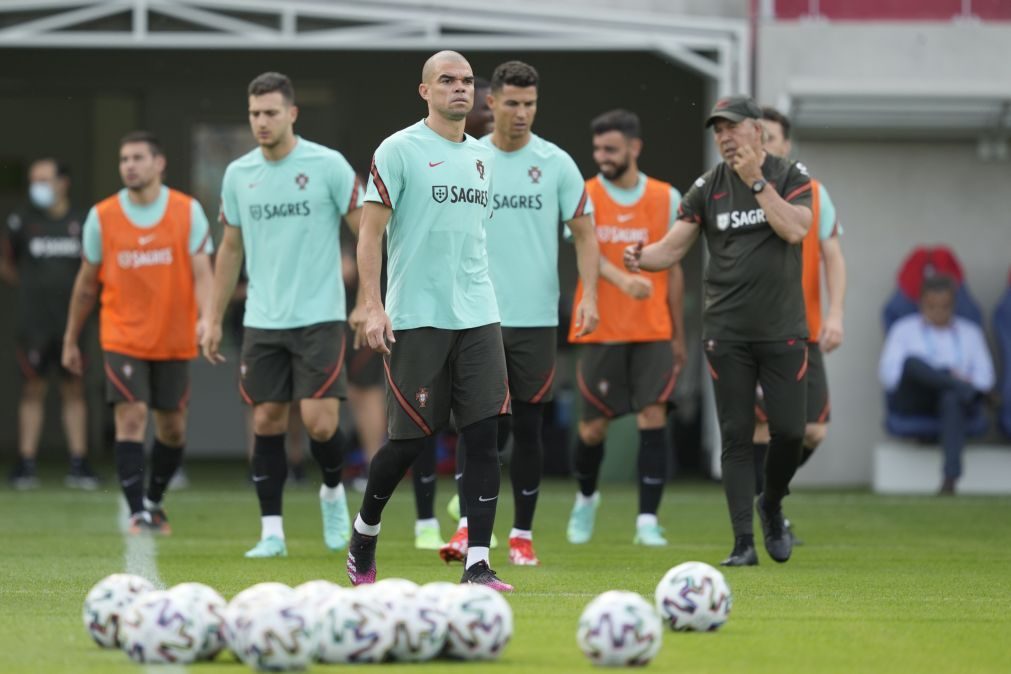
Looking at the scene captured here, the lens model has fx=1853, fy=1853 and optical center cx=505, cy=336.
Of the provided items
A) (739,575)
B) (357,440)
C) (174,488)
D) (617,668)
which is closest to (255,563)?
(739,575)

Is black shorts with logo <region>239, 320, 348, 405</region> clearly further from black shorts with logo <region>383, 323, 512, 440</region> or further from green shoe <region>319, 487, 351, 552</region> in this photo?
black shorts with logo <region>383, 323, 512, 440</region>

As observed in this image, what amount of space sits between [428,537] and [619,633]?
465cm

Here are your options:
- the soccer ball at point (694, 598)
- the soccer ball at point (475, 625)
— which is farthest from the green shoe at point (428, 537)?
the soccer ball at point (475, 625)

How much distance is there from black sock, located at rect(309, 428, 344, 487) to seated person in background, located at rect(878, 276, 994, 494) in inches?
260

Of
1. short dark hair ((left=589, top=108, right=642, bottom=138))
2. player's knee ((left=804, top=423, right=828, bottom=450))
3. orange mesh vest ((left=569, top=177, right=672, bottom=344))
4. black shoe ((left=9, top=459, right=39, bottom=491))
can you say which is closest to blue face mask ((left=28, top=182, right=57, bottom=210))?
black shoe ((left=9, top=459, right=39, bottom=491))

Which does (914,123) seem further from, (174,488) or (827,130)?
(174,488)

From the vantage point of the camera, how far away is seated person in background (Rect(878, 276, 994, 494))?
1495 centimetres

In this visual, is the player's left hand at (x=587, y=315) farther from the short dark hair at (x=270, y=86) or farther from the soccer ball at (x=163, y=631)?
the soccer ball at (x=163, y=631)

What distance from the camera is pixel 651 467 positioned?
10.8 meters

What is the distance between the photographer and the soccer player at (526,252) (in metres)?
9.18

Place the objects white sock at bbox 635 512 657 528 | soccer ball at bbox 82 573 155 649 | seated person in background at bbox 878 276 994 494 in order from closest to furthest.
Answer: soccer ball at bbox 82 573 155 649
white sock at bbox 635 512 657 528
seated person in background at bbox 878 276 994 494

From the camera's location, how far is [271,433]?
9.73m

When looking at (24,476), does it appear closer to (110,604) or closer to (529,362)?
(529,362)

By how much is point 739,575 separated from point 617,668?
2.98 metres
